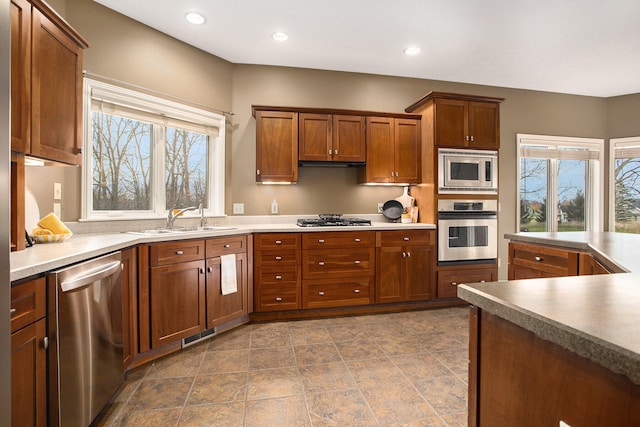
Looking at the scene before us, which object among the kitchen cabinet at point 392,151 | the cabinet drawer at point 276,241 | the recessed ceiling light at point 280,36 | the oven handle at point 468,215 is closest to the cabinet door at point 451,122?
the kitchen cabinet at point 392,151

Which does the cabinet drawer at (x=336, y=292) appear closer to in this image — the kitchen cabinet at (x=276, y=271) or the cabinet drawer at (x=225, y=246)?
the kitchen cabinet at (x=276, y=271)

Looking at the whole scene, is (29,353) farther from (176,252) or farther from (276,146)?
(276,146)

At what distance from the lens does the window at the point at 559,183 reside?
14.6ft

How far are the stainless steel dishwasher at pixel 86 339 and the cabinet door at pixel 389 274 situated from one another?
234cm

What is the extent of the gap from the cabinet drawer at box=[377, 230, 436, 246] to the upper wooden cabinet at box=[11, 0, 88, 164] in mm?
2650

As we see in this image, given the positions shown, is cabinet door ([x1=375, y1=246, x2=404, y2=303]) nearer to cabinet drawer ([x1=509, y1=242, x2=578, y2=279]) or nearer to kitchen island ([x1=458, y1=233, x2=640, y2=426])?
cabinet drawer ([x1=509, y1=242, x2=578, y2=279])

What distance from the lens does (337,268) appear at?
322cm

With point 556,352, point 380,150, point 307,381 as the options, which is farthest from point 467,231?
point 556,352

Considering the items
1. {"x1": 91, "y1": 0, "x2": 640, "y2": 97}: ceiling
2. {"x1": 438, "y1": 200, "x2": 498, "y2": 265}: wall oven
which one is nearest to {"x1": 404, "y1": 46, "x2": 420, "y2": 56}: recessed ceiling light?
{"x1": 91, "y1": 0, "x2": 640, "y2": 97}: ceiling

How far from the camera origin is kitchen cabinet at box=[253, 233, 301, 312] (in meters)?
3.06

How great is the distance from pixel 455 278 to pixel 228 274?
8.10ft

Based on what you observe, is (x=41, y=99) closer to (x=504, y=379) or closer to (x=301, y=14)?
(x=301, y=14)

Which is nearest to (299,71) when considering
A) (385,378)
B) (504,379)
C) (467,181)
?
(467,181)

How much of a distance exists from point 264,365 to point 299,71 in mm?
3167
